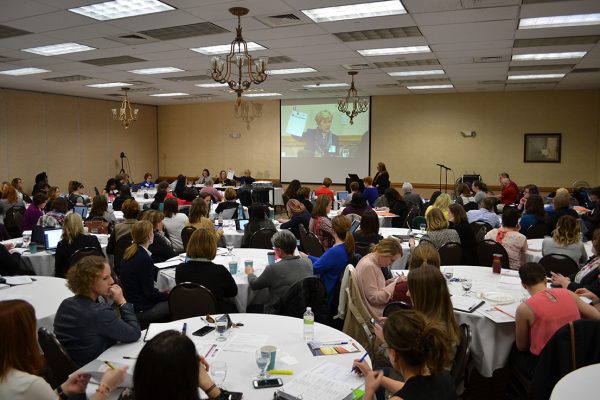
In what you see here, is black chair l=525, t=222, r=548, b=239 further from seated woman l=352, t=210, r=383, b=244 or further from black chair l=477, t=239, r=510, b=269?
seated woman l=352, t=210, r=383, b=244

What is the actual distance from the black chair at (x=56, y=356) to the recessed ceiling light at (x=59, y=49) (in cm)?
625

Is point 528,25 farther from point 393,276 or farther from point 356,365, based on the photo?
point 356,365

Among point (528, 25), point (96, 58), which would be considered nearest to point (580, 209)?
point (528, 25)

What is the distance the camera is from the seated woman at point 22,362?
2.00m

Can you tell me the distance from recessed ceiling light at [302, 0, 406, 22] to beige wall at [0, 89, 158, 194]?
10795 millimetres

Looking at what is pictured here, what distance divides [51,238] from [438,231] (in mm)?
4996

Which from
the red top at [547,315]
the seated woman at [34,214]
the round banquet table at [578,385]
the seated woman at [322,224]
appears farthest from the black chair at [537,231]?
the seated woman at [34,214]

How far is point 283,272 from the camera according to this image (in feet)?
13.3

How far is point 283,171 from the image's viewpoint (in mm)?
16547

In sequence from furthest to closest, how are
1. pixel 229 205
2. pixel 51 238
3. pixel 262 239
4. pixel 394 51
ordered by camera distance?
pixel 229 205 < pixel 394 51 < pixel 262 239 < pixel 51 238

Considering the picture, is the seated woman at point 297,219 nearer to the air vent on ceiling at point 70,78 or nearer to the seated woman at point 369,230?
the seated woman at point 369,230

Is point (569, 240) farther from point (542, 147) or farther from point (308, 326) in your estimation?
point (542, 147)

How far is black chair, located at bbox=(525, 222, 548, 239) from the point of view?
6.86 m

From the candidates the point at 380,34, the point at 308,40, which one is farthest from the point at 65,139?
the point at 380,34
